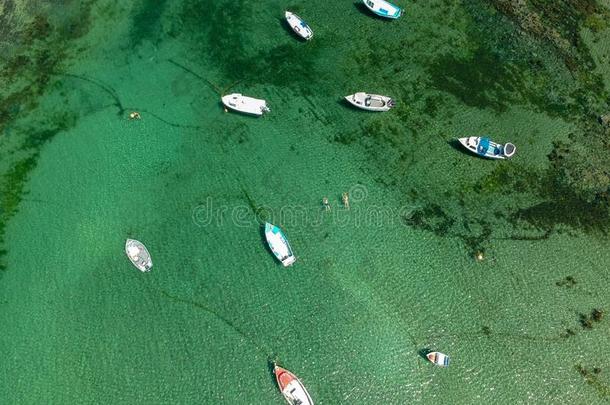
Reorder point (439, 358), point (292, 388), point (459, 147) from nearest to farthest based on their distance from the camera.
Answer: point (292, 388) → point (439, 358) → point (459, 147)

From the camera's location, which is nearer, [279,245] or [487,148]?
[279,245]

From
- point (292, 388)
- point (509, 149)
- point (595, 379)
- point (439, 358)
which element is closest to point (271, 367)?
point (292, 388)

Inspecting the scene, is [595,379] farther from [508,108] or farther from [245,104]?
[245,104]

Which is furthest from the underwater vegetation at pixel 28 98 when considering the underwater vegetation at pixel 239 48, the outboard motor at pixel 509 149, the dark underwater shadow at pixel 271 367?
the outboard motor at pixel 509 149

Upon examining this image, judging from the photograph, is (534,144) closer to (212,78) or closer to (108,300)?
(212,78)

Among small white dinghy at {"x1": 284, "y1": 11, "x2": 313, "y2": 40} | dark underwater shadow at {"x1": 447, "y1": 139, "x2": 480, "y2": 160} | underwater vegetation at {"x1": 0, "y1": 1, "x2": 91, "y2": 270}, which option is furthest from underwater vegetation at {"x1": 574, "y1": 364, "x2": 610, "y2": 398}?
underwater vegetation at {"x1": 0, "y1": 1, "x2": 91, "y2": 270}

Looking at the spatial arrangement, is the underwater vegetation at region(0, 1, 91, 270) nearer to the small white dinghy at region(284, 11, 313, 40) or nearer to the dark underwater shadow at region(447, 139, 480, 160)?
the small white dinghy at region(284, 11, 313, 40)

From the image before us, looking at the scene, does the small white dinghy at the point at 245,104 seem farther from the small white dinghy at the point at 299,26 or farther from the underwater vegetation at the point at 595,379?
the underwater vegetation at the point at 595,379
